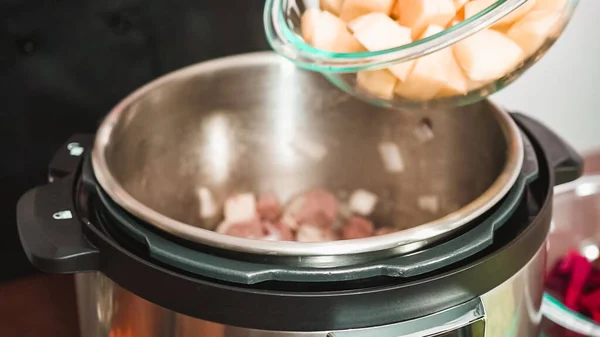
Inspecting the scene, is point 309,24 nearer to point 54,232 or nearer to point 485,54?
point 485,54

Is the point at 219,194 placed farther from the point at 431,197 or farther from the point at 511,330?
the point at 511,330

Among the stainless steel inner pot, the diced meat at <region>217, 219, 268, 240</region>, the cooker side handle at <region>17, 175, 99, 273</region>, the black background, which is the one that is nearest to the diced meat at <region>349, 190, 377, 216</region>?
the stainless steel inner pot

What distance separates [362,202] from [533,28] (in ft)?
1.10

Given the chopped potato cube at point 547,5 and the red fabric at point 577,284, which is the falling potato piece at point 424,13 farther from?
the red fabric at point 577,284

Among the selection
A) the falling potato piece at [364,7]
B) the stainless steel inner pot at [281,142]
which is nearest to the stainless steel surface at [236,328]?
the stainless steel inner pot at [281,142]

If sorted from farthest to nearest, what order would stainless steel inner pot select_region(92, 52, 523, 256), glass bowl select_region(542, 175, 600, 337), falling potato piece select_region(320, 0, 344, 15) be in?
glass bowl select_region(542, 175, 600, 337) < stainless steel inner pot select_region(92, 52, 523, 256) < falling potato piece select_region(320, 0, 344, 15)

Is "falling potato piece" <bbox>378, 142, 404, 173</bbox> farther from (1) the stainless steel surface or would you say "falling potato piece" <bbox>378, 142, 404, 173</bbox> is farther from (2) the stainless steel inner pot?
(1) the stainless steel surface

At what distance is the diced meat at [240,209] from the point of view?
0.77 metres

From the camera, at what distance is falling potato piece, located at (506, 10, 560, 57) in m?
0.51

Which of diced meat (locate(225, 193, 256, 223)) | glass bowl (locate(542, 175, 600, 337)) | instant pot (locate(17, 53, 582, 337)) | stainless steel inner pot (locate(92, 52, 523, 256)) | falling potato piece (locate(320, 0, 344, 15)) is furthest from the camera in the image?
glass bowl (locate(542, 175, 600, 337))

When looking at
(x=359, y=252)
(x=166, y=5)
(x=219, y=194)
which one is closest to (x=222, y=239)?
(x=359, y=252)

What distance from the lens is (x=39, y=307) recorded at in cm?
83

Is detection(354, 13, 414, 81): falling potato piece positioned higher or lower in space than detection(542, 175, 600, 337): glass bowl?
higher

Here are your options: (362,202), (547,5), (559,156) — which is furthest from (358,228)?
(547,5)
